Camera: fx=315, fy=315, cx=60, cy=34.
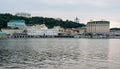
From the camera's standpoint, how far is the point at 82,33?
563ft

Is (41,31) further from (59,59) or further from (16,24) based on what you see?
(59,59)

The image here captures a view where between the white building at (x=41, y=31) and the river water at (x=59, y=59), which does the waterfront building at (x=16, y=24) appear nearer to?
the white building at (x=41, y=31)

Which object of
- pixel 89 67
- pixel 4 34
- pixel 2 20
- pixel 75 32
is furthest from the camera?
pixel 75 32

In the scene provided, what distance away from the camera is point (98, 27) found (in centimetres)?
17662

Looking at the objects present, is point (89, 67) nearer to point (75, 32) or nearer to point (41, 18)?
point (75, 32)

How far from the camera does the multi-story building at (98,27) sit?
574 feet

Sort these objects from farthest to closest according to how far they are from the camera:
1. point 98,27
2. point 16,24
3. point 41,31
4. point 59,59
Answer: point 98,27 → point 16,24 → point 41,31 → point 59,59

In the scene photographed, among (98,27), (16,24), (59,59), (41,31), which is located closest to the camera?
(59,59)

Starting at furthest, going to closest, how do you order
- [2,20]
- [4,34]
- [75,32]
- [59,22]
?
[59,22] → [75,32] → [2,20] → [4,34]

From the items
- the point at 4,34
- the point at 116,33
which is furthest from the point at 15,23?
the point at 116,33

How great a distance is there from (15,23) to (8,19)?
17.5 ft

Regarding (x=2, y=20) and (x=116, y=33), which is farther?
(x=116, y=33)

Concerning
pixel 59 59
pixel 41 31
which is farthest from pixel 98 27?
pixel 59 59

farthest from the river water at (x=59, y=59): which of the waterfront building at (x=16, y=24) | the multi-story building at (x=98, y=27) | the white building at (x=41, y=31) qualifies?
the multi-story building at (x=98, y=27)
